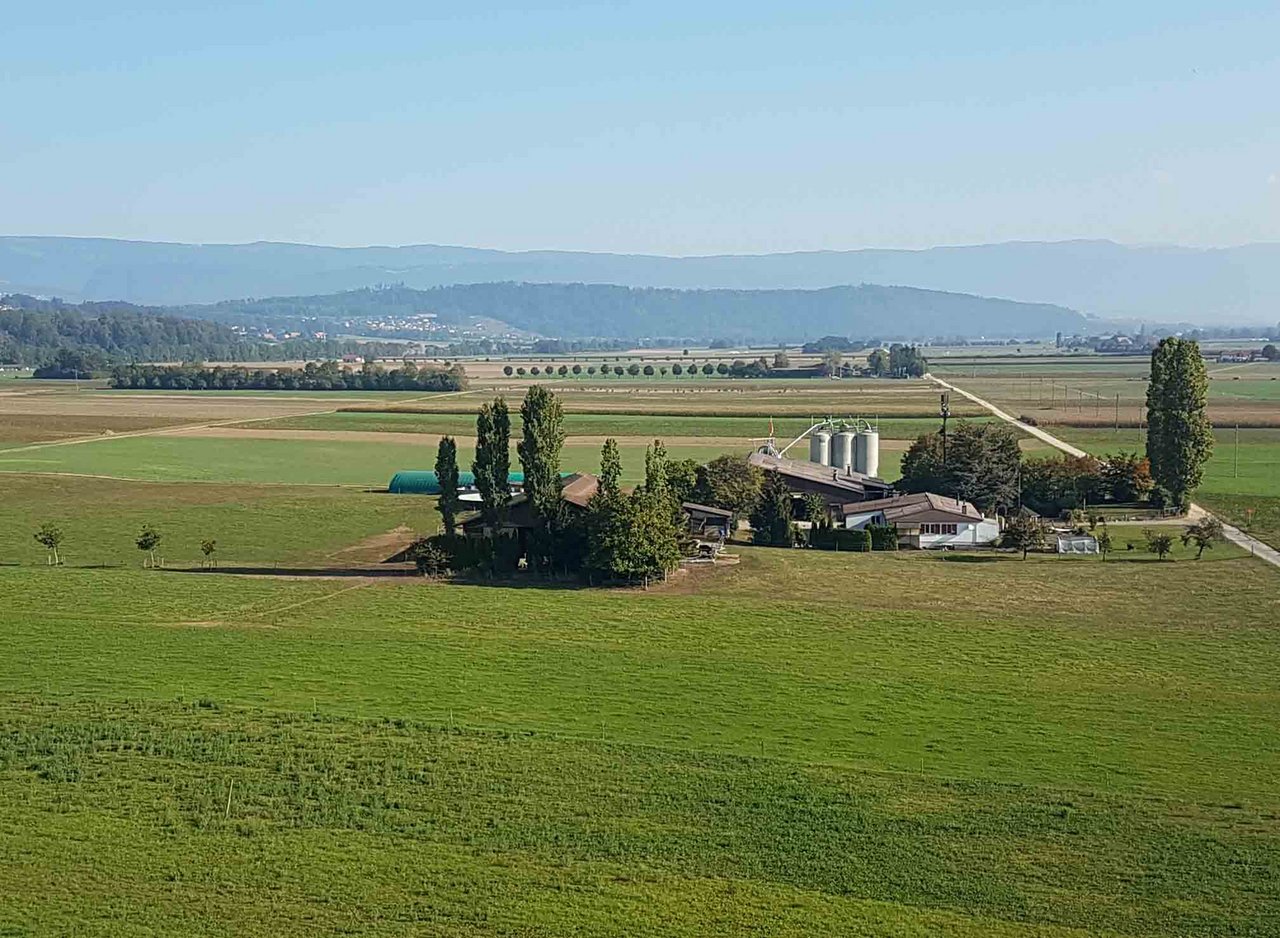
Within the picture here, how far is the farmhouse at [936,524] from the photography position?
5331 centimetres

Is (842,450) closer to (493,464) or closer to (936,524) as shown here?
(936,524)

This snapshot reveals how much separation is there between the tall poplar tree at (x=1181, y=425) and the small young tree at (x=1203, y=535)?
649 cm

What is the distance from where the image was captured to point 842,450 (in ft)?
231

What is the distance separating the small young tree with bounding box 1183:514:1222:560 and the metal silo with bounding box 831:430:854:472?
64.8 feet

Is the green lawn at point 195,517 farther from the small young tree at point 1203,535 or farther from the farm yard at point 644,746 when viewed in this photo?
the small young tree at point 1203,535

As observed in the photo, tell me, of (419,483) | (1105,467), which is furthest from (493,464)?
(1105,467)

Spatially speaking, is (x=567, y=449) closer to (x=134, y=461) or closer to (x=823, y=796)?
(x=134, y=461)

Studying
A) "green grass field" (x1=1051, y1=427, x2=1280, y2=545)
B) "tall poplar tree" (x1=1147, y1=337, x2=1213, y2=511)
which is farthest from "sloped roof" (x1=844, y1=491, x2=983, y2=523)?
"green grass field" (x1=1051, y1=427, x2=1280, y2=545)

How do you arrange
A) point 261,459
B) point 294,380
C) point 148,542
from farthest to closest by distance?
point 294,380 < point 261,459 < point 148,542

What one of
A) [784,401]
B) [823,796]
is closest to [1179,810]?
[823,796]

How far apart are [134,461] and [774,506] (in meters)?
39.5

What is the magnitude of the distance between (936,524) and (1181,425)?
39.7ft

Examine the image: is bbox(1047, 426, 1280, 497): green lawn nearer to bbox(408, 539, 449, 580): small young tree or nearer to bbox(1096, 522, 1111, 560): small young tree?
bbox(1096, 522, 1111, 560): small young tree

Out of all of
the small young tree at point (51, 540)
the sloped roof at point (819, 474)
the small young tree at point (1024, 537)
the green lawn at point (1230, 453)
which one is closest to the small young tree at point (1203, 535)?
the small young tree at point (1024, 537)
